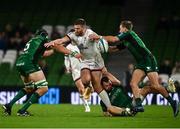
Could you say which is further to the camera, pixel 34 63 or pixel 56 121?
pixel 34 63

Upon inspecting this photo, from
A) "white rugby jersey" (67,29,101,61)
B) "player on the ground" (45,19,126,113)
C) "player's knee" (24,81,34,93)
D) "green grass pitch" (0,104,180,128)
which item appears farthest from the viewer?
"player's knee" (24,81,34,93)

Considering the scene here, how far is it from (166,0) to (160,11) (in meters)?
0.79

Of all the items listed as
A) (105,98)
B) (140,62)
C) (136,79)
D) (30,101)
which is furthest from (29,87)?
(140,62)

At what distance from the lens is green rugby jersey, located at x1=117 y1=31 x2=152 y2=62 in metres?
17.1

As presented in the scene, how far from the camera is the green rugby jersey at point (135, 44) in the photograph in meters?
17.1

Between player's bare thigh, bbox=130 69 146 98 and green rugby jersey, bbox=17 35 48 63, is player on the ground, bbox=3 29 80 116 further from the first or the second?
player's bare thigh, bbox=130 69 146 98

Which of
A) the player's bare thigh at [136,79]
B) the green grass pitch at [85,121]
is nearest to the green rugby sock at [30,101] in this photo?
the green grass pitch at [85,121]

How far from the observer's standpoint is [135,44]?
56.4 feet

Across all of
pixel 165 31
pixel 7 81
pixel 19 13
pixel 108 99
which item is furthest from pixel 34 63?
A: pixel 19 13

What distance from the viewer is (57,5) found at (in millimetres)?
33906

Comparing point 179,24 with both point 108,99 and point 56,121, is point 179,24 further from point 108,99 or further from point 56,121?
point 56,121

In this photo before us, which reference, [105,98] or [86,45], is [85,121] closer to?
[105,98]

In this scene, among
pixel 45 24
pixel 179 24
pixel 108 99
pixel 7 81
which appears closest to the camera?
pixel 108 99

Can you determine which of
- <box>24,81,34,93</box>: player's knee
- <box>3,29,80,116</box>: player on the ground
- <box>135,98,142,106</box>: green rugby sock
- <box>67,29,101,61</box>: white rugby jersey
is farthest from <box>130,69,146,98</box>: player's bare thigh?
<box>24,81,34,93</box>: player's knee
